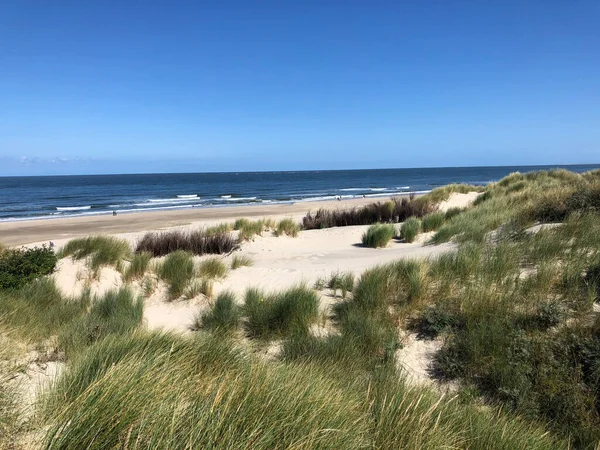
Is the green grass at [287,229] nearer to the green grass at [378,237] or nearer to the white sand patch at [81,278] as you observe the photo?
the green grass at [378,237]

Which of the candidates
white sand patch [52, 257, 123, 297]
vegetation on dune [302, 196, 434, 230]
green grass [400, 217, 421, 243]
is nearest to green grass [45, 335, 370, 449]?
white sand patch [52, 257, 123, 297]

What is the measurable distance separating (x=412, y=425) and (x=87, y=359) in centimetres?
266

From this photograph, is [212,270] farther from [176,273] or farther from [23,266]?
[23,266]

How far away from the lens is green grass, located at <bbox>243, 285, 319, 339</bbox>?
17.9ft

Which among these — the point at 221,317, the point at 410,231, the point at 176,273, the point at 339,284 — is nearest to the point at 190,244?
the point at 176,273

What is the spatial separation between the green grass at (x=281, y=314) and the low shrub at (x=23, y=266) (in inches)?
183

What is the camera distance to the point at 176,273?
8445 mm

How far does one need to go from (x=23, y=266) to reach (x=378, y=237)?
374 inches

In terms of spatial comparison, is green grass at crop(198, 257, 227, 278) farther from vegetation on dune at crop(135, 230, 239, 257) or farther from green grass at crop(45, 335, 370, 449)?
green grass at crop(45, 335, 370, 449)

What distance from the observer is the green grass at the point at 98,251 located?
9203 millimetres

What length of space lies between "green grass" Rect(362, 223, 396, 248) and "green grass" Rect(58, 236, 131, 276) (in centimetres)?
733

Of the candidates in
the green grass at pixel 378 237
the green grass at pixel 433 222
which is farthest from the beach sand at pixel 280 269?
the green grass at pixel 433 222

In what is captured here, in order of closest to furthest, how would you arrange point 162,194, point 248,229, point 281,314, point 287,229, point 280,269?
point 281,314 < point 280,269 < point 248,229 < point 287,229 < point 162,194

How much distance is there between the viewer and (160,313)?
720cm
